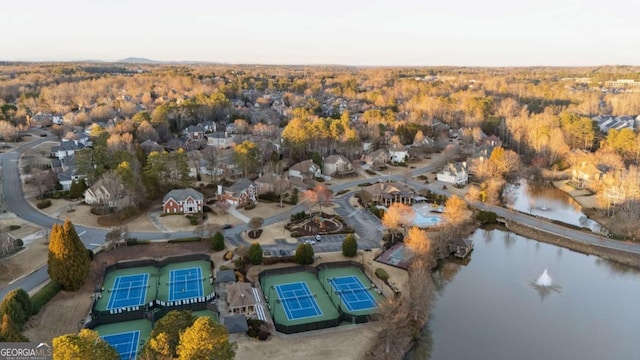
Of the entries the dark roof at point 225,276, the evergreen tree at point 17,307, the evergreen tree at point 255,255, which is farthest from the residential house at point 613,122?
the evergreen tree at point 17,307

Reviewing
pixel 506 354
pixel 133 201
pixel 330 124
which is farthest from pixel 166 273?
pixel 330 124

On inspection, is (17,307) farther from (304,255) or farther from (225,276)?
(304,255)

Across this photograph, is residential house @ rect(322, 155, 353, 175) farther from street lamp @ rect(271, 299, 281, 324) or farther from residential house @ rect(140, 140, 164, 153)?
street lamp @ rect(271, 299, 281, 324)

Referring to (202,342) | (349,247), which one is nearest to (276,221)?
(349,247)

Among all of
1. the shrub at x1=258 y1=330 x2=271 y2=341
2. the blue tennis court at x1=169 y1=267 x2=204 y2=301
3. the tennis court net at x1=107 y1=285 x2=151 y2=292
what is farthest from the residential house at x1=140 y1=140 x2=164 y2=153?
the shrub at x1=258 y1=330 x2=271 y2=341

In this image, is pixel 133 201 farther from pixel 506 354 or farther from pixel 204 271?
pixel 506 354

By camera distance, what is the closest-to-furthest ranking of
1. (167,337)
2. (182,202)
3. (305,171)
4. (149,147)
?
1. (167,337)
2. (182,202)
3. (305,171)
4. (149,147)

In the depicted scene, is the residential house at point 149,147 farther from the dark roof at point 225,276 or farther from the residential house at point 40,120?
the dark roof at point 225,276

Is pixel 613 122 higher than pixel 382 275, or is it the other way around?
pixel 613 122
